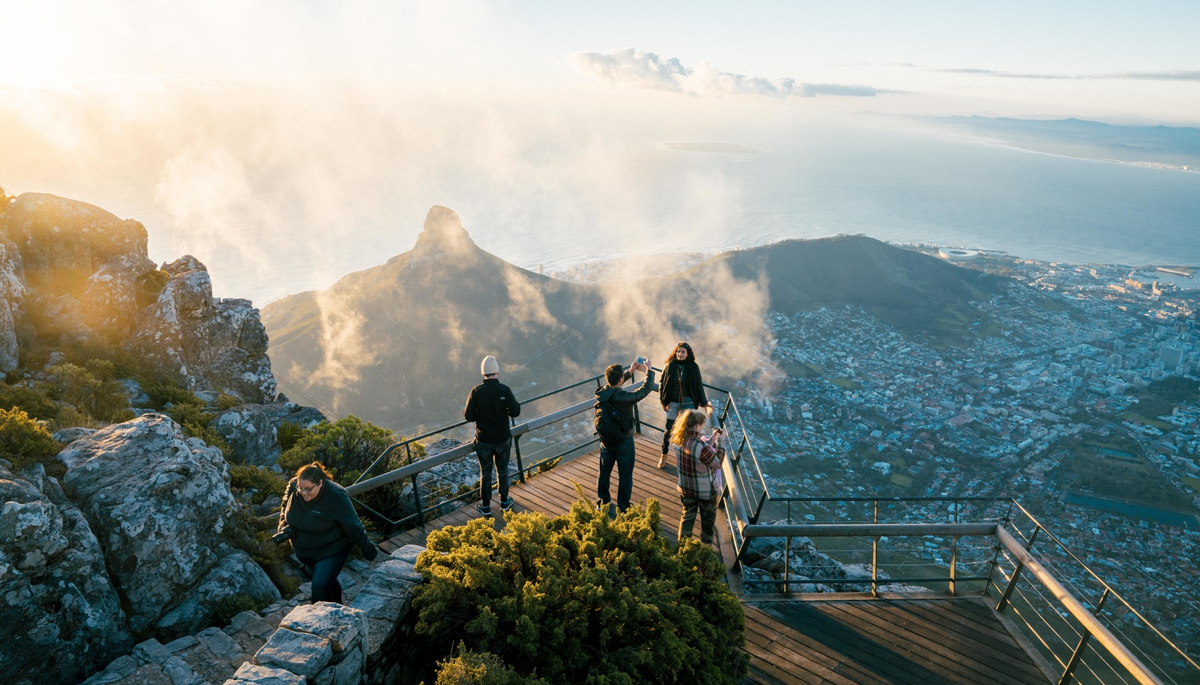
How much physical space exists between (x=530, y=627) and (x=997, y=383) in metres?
77.9

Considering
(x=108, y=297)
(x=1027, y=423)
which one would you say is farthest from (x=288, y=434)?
(x=1027, y=423)

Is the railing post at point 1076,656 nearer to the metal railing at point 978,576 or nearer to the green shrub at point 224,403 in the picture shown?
the metal railing at point 978,576

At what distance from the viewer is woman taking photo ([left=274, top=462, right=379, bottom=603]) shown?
5.35 m

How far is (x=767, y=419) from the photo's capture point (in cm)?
5591

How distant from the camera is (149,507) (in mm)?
5906

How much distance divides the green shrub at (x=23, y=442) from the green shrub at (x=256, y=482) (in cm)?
305

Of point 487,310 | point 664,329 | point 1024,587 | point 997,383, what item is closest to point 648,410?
point 664,329

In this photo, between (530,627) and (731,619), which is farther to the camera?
(731,619)

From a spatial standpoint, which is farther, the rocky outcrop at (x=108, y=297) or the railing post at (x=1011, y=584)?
the rocky outcrop at (x=108, y=297)

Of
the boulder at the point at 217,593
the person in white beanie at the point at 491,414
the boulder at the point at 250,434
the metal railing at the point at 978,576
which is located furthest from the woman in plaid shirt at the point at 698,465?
the boulder at the point at 250,434

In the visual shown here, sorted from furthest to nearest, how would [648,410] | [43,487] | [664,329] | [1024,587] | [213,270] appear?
[213,270] < [664,329] < [648,410] < [1024,587] < [43,487]

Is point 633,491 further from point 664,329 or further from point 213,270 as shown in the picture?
point 213,270

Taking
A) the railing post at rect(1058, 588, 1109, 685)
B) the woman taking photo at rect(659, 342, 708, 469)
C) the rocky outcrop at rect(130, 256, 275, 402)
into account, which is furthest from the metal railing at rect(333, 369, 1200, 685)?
the rocky outcrop at rect(130, 256, 275, 402)

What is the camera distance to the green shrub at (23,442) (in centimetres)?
564
